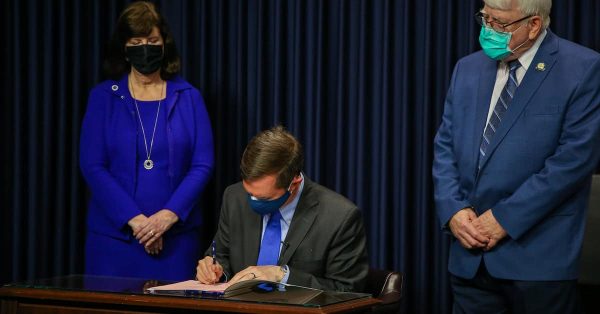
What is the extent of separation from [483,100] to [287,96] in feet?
5.81

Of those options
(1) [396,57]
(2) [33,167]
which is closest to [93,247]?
(2) [33,167]

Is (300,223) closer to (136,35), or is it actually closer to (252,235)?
(252,235)

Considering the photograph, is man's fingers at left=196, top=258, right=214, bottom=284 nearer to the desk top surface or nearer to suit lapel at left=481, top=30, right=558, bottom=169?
the desk top surface

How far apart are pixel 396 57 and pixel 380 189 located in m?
0.73

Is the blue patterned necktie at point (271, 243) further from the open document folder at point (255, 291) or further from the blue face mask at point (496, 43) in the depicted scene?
the blue face mask at point (496, 43)

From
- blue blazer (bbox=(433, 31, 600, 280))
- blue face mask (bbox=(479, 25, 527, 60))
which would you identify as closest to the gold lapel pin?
blue blazer (bbox=(433, 31, 600, 280))

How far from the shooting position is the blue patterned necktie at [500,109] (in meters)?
3.55

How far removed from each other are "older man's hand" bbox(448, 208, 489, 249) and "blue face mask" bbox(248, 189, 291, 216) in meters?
0.68

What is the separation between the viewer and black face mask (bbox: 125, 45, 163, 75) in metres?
4.53

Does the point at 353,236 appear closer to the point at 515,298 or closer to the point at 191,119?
the point at 515,298

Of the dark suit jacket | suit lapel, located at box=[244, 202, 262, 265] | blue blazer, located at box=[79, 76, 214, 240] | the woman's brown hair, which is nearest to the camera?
the dark suit jacket

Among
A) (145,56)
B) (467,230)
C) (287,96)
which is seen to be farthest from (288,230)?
(287,96)

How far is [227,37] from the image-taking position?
209 inches

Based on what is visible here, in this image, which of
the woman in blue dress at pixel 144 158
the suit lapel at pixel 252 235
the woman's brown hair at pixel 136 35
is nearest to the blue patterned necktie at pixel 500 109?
the suit lapel at pixel 252 235
